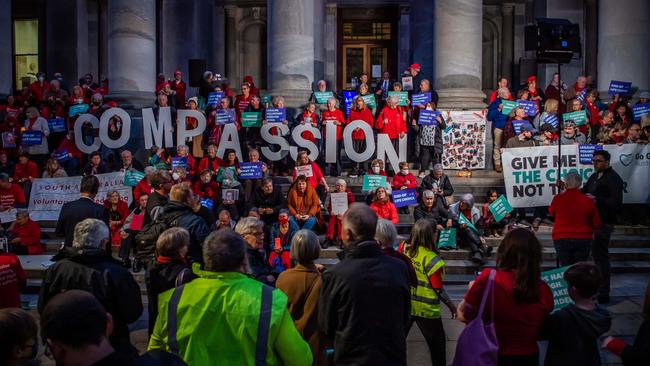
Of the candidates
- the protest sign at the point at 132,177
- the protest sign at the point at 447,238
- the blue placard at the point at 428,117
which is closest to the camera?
the protest sign at the point at 447,238

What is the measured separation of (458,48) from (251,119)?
5.03 meters

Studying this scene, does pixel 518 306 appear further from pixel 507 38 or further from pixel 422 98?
pixel 507 38

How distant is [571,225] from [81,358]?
7846mm

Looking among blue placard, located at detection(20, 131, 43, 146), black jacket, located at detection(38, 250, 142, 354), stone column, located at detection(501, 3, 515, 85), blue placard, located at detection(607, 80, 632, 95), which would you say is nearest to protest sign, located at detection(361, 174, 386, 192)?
blue placard, located at detection(607, 80, 632, 95)

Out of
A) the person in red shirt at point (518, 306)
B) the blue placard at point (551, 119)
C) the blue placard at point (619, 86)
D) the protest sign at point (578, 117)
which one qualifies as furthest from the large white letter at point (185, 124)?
the person in red shirt at point (518, 306)

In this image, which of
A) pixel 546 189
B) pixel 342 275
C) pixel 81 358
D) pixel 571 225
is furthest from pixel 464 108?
pixel 81 358

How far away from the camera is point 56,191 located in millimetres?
15867

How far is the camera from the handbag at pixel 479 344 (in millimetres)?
4832

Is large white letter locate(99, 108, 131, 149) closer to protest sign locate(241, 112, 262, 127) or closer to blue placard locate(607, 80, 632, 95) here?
protest sign locate(241, 112, 262, 127)

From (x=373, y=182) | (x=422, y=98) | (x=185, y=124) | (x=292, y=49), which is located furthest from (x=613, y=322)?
(x=292, y=49)

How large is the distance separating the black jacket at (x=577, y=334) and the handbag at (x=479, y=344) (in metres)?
0.39

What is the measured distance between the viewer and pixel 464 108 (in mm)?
17750

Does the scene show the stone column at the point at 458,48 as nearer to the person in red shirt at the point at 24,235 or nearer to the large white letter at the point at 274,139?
the large white letter at the point at 274,139

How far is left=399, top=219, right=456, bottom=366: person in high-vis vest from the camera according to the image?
712 centimetres
